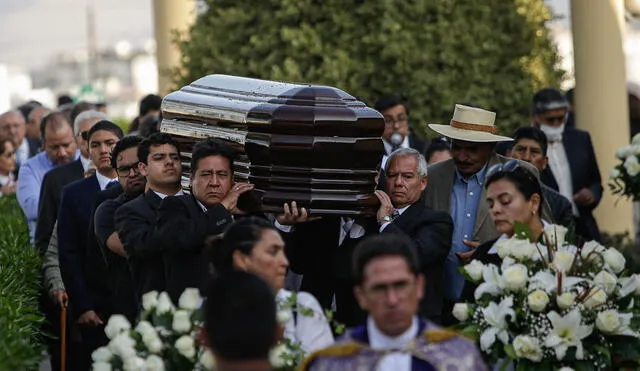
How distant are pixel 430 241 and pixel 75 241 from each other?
264 centimetres

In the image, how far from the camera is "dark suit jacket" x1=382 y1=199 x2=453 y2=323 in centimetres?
877

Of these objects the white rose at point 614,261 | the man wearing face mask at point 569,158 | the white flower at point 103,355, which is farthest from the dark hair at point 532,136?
the white flower at point 103,355

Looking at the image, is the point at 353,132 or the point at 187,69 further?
the point at 187,69

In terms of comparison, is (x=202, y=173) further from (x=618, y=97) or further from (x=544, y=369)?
(x=618, y=97)

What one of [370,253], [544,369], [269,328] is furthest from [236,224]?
[269,328]

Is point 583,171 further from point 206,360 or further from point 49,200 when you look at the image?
point 206,360

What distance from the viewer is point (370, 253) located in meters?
5.84

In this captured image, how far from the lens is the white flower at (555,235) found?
7823mm

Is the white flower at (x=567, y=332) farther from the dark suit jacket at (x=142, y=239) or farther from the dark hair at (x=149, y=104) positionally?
the dark hair at (x=149, y=104)

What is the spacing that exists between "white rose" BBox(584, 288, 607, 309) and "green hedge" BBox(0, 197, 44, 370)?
2443mm

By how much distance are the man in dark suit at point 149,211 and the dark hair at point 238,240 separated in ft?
5.40

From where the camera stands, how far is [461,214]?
32.7ft

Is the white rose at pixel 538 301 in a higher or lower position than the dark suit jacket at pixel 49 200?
higher

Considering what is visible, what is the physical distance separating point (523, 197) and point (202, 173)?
159 cm
